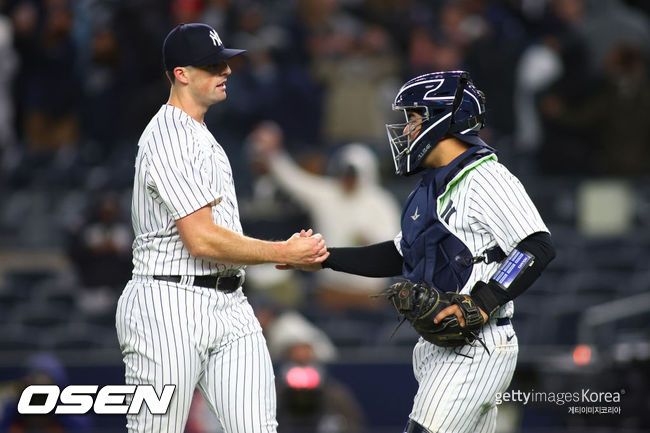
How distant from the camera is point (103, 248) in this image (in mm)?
10539

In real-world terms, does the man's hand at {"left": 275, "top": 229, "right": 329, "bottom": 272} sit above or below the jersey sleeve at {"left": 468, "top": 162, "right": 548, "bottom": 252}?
below

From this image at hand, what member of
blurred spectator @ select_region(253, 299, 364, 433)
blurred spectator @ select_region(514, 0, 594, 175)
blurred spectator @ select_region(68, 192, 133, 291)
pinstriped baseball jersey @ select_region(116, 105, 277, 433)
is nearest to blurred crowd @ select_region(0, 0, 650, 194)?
blurred spectator @ select_region(514, 0, 594, 175)

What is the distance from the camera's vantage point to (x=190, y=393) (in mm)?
4594

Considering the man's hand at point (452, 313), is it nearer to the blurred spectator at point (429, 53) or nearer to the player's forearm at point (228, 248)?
the player's forearm at point (228, 248)

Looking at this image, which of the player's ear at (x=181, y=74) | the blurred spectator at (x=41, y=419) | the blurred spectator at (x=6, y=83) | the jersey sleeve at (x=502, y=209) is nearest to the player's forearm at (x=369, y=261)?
the jersey sleeve at (x=502, y=209)

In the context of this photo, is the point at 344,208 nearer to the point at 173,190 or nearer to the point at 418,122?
the point at 418,122

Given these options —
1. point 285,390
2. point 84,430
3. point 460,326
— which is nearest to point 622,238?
point 285,390

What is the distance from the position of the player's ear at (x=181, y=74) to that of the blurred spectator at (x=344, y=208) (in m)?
5.41

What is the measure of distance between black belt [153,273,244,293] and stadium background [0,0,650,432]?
4425mm

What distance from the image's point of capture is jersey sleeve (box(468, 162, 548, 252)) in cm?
443

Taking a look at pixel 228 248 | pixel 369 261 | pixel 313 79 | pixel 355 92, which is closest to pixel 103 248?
pixel 313 79

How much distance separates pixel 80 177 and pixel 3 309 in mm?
2385

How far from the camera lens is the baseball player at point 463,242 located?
14.5ft

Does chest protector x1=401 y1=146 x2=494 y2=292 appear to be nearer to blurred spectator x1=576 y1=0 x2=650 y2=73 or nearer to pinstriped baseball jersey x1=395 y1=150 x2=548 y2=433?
pinstriped baseball jersey x1=395 y1=150 x2=548 y2=433
